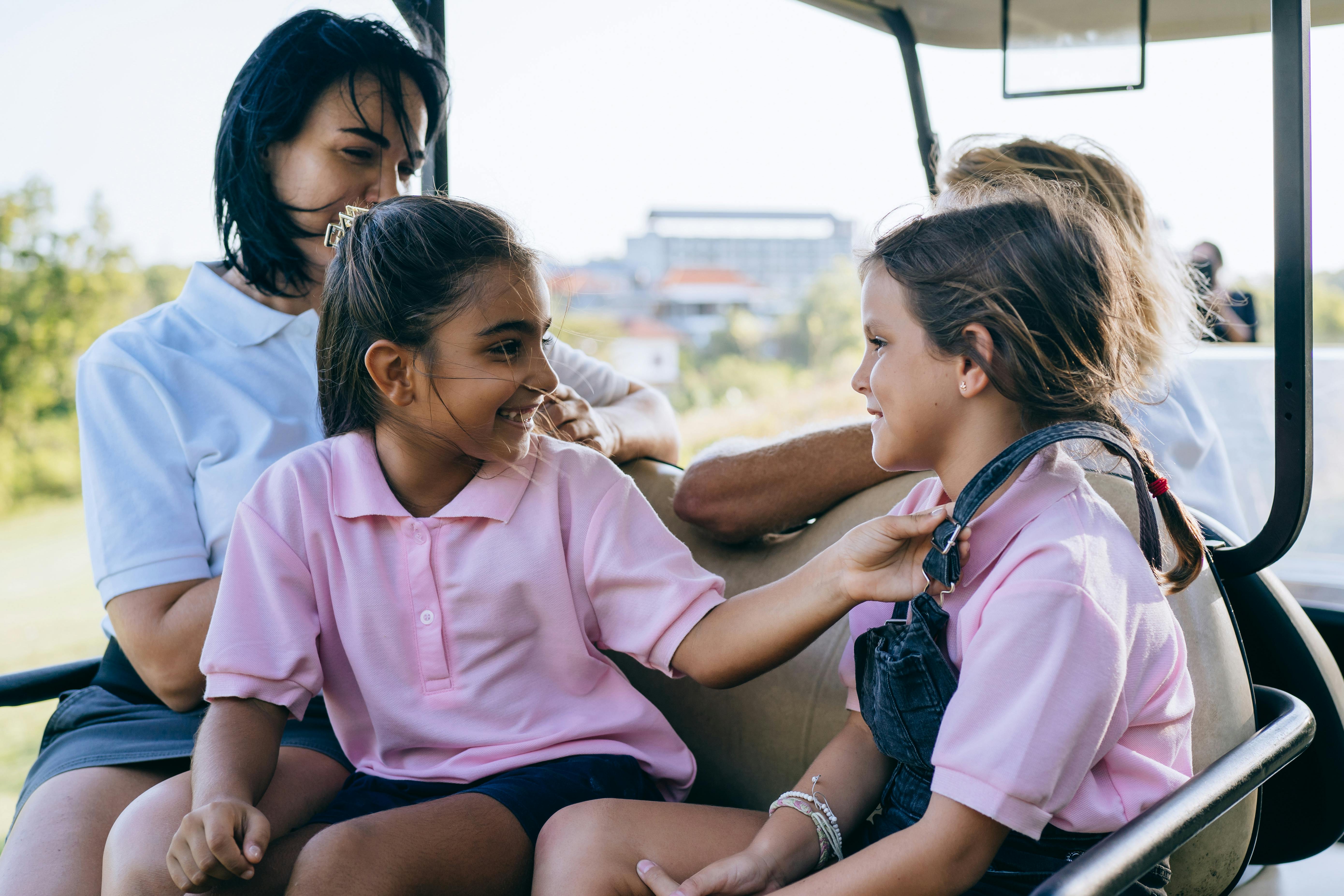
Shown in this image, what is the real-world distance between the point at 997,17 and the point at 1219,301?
84 cm

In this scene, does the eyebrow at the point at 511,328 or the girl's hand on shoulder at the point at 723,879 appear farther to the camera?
the eyebrow at the point at 511,328

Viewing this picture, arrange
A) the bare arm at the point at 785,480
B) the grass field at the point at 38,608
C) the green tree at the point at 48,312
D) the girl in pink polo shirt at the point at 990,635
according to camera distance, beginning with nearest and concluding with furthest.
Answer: the girl in pink polo shirt at the point at 990,635
the bare arm at the point at 785,480
the grass field at the point at 38,608
the green tree at the point at 48,312

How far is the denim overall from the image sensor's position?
101 cm

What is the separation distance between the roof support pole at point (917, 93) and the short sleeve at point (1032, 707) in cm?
166

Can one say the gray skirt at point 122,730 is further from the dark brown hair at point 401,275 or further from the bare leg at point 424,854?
the dark brown hair at point 401,275

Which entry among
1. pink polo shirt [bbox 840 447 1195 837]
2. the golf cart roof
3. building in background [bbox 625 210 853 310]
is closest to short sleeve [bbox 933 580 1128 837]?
pink polo shirt [bbox 840 447 1195 837]

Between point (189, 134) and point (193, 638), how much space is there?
1680mm

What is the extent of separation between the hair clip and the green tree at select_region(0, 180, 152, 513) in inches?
341

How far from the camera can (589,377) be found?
A: 6.46 ft

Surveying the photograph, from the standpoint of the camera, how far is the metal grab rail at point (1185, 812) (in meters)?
0.83

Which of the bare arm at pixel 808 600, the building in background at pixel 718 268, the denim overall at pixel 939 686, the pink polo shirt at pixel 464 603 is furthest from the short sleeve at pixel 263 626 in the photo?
the building in background at pixel 718 268

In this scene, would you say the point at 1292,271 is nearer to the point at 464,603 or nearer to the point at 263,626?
the point at 464,603

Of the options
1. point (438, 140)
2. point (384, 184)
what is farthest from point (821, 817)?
point (438, 140)

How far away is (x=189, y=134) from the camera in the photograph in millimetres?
2570
